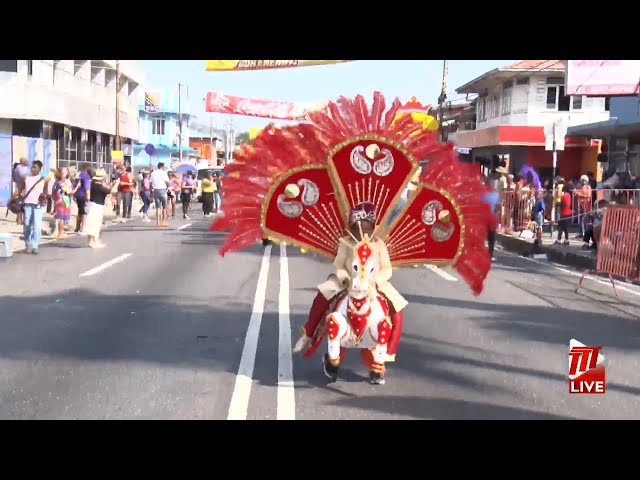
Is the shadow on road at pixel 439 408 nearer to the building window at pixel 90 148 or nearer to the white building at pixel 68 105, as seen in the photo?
the white building at pixel 68 105

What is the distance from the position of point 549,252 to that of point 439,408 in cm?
1413

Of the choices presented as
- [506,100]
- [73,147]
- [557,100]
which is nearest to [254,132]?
[557,100]

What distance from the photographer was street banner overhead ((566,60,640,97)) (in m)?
21.9

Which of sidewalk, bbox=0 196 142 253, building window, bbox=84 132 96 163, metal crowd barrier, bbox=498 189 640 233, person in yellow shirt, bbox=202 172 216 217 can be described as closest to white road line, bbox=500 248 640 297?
metal crowd barrier, bbox=498 189 640 233

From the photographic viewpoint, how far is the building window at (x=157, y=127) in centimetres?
8362

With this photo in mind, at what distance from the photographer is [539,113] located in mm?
40312

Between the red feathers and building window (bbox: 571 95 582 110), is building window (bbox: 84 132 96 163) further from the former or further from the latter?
the red feathers

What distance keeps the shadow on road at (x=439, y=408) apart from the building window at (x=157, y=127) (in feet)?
260

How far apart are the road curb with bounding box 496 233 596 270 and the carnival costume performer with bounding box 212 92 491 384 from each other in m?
11.1

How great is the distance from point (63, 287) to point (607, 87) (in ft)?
49.8

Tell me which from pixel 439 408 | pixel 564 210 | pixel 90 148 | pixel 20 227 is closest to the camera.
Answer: pixel 439 408

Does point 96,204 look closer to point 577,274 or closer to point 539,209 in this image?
point 577,274
